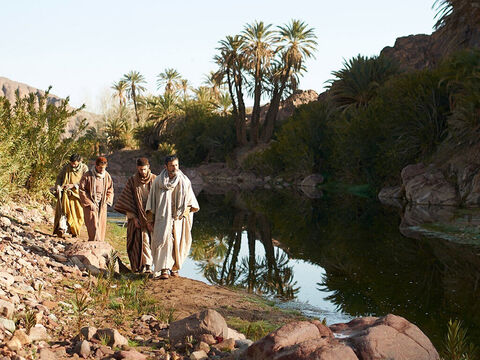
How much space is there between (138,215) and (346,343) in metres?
4.91

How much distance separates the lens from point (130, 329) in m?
5.54

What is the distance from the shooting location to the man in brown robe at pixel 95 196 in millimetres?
9352

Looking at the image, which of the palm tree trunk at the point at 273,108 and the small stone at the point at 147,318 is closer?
the small stone at the point at 147,318

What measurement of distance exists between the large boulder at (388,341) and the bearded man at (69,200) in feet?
22.1

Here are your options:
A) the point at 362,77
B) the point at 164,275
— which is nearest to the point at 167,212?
the point at 164,275

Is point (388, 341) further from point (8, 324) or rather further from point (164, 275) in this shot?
point (164, 275)

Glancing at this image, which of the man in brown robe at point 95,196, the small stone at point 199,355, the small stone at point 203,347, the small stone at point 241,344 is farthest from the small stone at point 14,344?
the man in brown robe at point 95,196

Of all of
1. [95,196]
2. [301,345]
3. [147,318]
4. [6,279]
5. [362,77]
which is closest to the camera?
[301,345]

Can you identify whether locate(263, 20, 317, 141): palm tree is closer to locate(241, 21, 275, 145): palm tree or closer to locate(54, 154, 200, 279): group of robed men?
locate(241, 21, 275, 145): palm tree

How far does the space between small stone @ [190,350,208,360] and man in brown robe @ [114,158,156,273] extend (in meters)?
3.84

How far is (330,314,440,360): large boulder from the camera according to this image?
12.9 feet

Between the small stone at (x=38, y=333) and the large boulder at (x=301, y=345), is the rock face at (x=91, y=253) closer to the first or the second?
the small stone at (x=38, y=333)

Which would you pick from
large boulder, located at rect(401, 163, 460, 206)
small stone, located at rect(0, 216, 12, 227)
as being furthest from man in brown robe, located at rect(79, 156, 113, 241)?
large boulder, located at rect(401, 163, 460, 206)

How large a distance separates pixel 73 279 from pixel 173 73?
65926 mm
